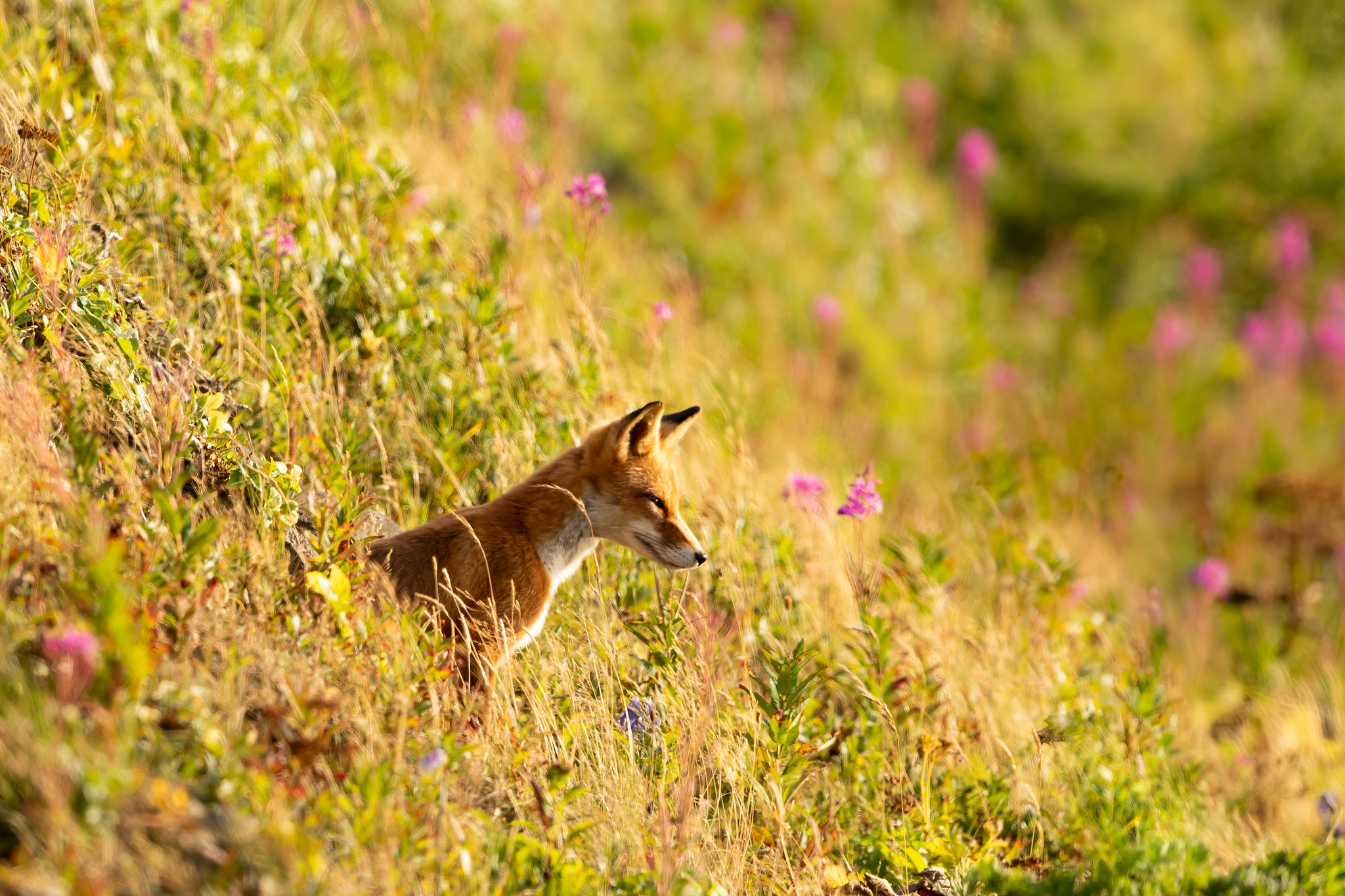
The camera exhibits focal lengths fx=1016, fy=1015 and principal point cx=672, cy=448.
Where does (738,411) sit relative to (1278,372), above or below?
above

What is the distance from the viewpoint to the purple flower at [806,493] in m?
5.94

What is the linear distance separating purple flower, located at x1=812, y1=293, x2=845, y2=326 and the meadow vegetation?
0.16 feet

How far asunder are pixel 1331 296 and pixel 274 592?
1288 cm

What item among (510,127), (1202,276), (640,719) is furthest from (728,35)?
Result: (640,719)

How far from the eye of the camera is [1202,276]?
1236cm

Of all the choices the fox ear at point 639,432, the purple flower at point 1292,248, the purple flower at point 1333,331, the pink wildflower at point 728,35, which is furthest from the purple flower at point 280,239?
the purple flower at point 1292,248

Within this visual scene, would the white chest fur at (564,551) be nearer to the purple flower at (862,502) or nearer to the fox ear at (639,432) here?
the fox ear at (639,432)

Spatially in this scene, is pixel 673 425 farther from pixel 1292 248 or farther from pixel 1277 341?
pixel 1292 248

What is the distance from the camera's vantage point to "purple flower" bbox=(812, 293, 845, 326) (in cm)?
1031

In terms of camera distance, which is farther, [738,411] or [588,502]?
[738,411]

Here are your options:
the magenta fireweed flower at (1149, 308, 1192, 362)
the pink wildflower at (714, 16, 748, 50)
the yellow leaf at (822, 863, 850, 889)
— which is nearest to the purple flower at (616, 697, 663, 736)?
the yellow leaf at (822, 863, 850, 889)

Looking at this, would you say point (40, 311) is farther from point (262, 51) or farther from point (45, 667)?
point (262, 51)

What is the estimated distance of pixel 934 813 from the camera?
15.0 feet

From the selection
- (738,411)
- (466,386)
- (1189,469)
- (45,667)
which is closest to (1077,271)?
(1189,469)
